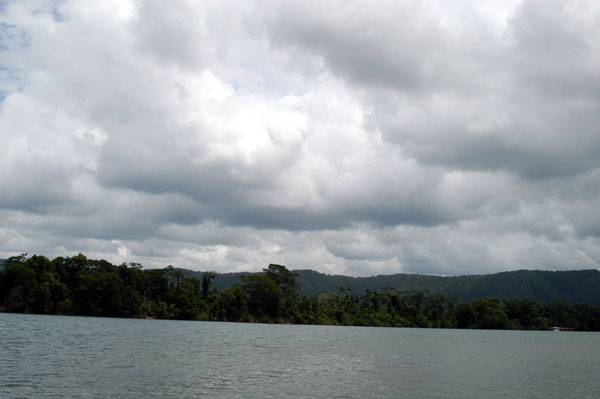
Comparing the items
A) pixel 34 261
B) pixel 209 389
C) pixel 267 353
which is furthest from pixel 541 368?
pixel 34 261

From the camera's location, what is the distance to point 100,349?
5675 centimetres

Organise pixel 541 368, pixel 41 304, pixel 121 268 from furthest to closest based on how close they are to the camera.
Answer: pixel 121 268 → pixel 41 304 → pixel 541 368

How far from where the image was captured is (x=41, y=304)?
158 meters

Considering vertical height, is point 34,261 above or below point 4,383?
above

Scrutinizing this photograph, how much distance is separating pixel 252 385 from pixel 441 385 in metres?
16.6

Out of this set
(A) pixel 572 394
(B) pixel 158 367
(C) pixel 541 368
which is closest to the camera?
(A) pixel 572 394

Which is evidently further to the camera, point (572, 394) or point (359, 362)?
point (359, 362)

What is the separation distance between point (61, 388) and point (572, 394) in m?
38.1

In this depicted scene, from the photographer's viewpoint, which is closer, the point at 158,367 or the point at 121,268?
the point at 158,367

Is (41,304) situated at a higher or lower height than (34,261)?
lower

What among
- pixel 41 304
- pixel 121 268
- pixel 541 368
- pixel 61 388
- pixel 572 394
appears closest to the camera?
pixel 61 388

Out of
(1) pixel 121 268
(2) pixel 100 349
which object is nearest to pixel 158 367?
(2) pixel 100 349

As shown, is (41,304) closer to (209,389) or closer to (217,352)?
(217,352)

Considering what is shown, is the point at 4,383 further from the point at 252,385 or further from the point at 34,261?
the point at 34,261
